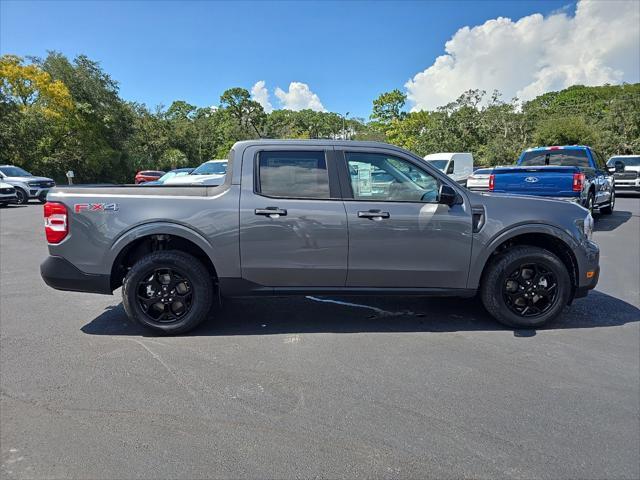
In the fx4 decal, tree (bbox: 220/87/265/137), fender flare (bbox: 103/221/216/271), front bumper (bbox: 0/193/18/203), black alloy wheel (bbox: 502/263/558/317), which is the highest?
tree (bbox: 220/87/265/137)

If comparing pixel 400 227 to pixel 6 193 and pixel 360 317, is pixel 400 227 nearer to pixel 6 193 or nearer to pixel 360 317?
pixel 360 317

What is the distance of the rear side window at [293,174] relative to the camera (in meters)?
4.18

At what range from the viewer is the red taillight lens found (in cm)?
408

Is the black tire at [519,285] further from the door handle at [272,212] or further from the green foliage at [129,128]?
the green foliage at [129,128]

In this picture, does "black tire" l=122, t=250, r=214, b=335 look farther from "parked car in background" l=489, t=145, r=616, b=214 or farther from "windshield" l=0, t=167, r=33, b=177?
"windshield" l=0, t=167, r=33, b=177

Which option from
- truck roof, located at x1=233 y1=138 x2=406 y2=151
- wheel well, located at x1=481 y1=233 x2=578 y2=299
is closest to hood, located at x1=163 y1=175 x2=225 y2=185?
truck roof, located at x1=233 y1=138 x2=406 y2=151

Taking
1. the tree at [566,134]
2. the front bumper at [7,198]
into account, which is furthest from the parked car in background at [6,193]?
the tree at [566,134]

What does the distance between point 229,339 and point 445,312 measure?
238 centimetres

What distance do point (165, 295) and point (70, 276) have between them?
900 millimetres

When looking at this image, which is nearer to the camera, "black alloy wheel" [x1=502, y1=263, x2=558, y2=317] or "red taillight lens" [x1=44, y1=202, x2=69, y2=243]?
"red taillight lens" [x1=44, y1=202, x2=69, y2=243]

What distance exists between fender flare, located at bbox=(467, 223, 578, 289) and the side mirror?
0.57m

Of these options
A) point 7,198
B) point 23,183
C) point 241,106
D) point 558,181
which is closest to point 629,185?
point 558,181

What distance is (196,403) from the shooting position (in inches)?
119

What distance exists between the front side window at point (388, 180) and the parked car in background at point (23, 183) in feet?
61.4
